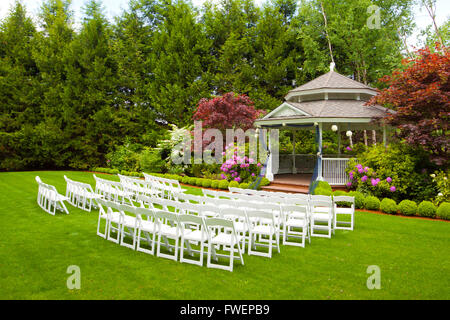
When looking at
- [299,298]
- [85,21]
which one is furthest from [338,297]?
[85,21]

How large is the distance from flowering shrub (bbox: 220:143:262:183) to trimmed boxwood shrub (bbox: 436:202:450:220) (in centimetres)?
716

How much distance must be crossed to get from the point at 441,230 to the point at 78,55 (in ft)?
82.9

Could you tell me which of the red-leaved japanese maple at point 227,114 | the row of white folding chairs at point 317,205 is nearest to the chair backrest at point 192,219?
the row of white folding chairs at point 317,205

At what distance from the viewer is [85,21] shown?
26.8 m

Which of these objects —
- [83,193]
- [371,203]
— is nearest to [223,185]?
[371,203]

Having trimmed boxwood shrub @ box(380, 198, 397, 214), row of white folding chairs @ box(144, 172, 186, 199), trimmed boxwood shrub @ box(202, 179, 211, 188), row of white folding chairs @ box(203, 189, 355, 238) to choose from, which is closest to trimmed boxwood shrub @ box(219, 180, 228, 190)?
trimmed boxwood shrub @ box(202, 179, 211, 188)

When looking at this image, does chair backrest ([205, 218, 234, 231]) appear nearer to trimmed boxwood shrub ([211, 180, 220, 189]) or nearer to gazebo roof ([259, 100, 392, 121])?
gazebo roof ([259, 100, 392, 121])

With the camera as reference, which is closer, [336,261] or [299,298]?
[299,298]

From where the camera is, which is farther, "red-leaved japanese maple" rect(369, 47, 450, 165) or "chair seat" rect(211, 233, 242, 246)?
"red-leaved japanese maple" rect(369, 47, 450, 165)

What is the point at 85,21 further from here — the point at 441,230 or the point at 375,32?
the point at 441,230

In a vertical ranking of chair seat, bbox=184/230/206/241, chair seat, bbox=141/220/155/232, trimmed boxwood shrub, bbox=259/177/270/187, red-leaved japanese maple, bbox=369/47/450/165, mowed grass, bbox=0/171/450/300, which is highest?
red-leaved japanese maple, bbox=369/47/450/165

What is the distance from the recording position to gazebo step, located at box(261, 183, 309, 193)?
497 inches

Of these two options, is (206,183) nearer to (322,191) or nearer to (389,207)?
(322,191)

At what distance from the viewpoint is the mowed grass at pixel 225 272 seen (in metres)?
3.96
